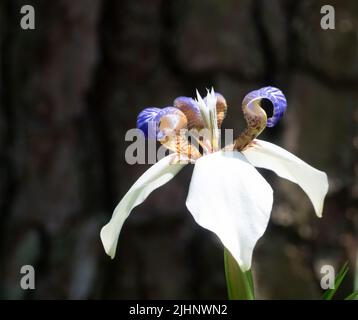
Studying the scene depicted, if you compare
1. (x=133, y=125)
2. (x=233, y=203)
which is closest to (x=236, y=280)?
(x=233, y=203)

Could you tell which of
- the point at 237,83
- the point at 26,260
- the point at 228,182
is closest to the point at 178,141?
the point at 228,182

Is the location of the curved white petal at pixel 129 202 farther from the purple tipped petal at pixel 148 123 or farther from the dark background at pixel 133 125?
the dark background at pixel 133 125

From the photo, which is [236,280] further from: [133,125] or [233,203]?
[133,125]

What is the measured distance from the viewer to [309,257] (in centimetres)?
144

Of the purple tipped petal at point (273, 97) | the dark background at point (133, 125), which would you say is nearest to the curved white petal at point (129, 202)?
the purple tipped petal at point (273, 97)

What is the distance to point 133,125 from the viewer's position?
4.74 ft

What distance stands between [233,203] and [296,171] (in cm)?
9

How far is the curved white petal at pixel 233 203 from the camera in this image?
0.59 m

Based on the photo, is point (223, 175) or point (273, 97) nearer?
point (223, 175)

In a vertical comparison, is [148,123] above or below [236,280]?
above

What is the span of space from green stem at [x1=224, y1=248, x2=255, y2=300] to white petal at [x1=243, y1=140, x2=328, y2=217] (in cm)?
8

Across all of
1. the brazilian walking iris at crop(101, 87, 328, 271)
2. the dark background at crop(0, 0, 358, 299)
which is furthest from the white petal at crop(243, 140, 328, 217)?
the dark background at crop(0, 0, 358, 299)

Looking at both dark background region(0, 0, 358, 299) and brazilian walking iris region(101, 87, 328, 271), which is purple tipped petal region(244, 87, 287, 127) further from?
dark background region(0, 0, 358, 299)

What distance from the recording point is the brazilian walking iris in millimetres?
592
